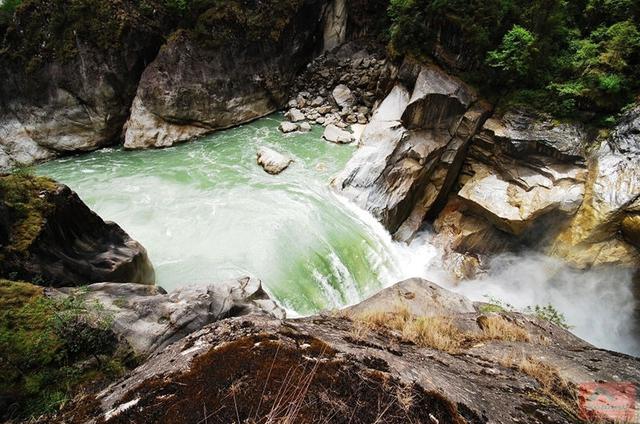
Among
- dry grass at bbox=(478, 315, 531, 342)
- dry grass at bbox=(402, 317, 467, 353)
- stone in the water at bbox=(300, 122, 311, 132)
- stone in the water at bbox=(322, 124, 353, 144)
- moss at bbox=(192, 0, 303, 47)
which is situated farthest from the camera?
stone in the water at bbox=(300, 122, 311, 132)

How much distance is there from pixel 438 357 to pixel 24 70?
15.9 metres

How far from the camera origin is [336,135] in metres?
13.0

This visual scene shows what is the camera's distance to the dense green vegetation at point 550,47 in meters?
9.37

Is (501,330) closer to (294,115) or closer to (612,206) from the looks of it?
(612,206)

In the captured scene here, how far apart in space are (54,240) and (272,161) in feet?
23.4

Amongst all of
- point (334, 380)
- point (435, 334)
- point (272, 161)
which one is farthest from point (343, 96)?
point (334, 380)

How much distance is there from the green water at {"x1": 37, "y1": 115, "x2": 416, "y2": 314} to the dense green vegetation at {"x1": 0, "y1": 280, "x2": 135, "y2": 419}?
344 centimetres

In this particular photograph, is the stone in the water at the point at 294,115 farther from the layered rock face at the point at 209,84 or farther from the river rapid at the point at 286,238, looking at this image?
the river rapid at the point at 286,238

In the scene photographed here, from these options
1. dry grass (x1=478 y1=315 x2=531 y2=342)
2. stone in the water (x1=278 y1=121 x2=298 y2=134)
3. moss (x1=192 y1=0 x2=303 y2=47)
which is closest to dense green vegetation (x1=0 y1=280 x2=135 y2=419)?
dry grass (x1=478 y1=315 x2=531 y2=342)

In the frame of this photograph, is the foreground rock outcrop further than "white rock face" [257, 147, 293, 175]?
No

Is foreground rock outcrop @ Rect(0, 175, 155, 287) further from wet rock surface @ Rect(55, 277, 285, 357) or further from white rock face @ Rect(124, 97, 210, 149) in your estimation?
white rock face @ Rect(124, 97, 210, 149)

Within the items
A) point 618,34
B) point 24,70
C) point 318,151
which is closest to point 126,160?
point 24,70

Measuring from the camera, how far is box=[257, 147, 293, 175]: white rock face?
36.5 feet

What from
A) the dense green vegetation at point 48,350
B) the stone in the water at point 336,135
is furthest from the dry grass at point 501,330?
the stone in the water at point 336,135
